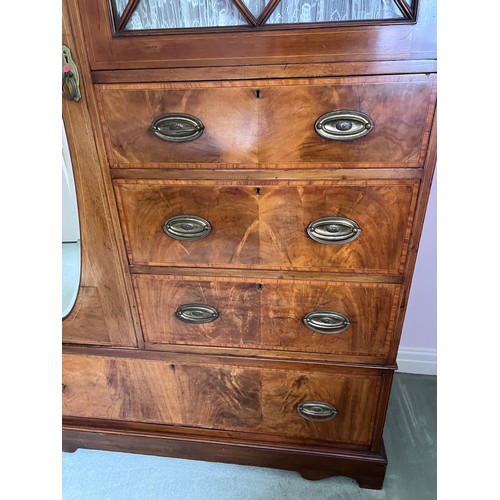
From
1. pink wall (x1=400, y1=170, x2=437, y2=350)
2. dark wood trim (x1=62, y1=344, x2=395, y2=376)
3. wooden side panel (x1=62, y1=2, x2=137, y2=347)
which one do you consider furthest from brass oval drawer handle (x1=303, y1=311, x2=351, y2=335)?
pink wall (x1=400, y1=170, x2=437, y2=350)

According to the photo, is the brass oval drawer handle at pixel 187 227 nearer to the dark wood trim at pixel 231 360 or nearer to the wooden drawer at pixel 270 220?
the wooden drawer at pixel 270 220

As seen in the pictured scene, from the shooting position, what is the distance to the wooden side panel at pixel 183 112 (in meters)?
0.79

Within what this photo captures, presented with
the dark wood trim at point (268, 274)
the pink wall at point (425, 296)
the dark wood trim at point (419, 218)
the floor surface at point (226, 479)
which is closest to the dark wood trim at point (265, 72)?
the dark wood trim at point (419, 218)

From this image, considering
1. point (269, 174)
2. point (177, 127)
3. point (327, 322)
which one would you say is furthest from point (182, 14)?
point (327, 322)

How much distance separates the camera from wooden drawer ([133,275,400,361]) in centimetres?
92

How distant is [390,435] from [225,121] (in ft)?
3.69

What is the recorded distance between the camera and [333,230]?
2.82ft

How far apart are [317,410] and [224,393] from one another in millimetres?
261

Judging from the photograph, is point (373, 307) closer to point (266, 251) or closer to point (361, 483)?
point (266, 251)

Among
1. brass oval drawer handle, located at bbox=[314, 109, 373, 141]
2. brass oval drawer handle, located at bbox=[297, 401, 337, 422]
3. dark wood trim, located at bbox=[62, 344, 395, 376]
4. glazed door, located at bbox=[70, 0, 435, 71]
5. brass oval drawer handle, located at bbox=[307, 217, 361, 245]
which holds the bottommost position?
brass oval drawer handle, located at bbox=[297, 401, 337, 422]

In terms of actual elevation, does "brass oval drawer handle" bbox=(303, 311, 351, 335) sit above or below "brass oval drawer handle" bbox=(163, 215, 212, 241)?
below

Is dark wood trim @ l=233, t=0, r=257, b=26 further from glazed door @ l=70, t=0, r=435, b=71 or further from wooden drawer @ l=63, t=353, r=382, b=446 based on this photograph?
wooden drawer @ l=63, t=353, r=382, b=446

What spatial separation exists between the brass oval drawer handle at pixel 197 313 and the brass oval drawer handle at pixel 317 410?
0.36m

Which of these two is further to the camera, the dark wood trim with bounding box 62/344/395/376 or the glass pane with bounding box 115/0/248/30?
the dark wood trim with bounding box 62/344/395/376
